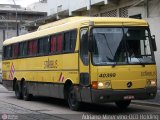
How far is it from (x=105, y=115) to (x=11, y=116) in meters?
2.98

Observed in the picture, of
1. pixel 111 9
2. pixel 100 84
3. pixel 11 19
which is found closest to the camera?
pixel 100 84

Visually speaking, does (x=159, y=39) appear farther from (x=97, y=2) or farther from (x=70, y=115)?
(x=70, y=115)

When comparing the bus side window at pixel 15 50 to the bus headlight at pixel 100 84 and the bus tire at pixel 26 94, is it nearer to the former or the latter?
the bus tire at pixel 26 94

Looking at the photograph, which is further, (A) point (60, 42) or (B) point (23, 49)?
(B) point (23, 49)

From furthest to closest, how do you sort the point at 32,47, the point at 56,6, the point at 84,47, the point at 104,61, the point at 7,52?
1. the point at 56,6
2. the point at 7,52
3. the point at 32,47
4. the point at 84,47
5. the point at 104,61

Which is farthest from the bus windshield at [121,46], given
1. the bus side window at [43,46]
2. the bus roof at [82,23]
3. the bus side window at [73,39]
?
the bus side window at [43,46]

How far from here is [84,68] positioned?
618 inches

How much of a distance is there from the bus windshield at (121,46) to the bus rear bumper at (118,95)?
3.03 feet

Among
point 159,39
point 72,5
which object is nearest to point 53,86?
point 159,39

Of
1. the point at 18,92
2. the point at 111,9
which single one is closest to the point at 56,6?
the point at 111,9

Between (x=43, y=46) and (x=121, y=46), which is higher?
(x=43, y=46)

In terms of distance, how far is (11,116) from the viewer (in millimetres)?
15141

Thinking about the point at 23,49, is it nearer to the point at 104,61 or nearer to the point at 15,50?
the point at 15,50

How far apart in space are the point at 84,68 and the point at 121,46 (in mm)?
1399
